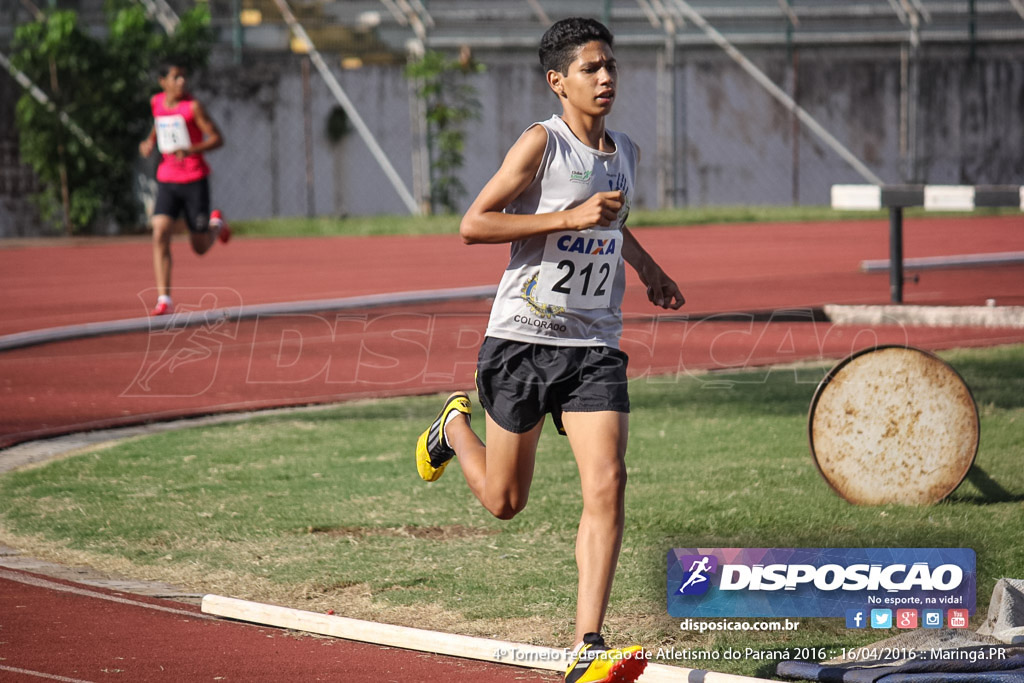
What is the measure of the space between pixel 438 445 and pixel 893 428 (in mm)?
2115

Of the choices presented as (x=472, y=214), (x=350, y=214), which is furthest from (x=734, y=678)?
(x=350, y=214)

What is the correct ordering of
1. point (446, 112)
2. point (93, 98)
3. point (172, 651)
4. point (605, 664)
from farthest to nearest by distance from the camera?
point (446, 112) → point (93, 98) → point (172, 651) → point (605, 664)

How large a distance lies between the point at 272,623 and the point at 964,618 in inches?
94.4

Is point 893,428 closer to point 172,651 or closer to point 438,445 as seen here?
point 438,445

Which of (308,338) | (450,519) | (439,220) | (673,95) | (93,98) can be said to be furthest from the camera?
(673,95)

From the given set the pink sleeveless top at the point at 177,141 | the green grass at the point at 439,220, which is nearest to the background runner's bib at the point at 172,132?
the pink sleeveless top at the point at 177,141

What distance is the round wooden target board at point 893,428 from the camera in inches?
248

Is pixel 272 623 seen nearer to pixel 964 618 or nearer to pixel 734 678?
pixel 734 678

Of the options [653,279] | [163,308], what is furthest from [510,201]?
[163,308]

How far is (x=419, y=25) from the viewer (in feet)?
88.6

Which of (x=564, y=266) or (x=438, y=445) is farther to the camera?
(x=438, y=445)

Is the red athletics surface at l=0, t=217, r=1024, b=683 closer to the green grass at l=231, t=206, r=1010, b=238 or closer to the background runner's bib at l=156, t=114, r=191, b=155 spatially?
the green grass at l=231, t=206, r=1010, b=238

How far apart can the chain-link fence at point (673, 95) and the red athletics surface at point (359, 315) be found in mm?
3336

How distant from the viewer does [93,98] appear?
24.7 meters
